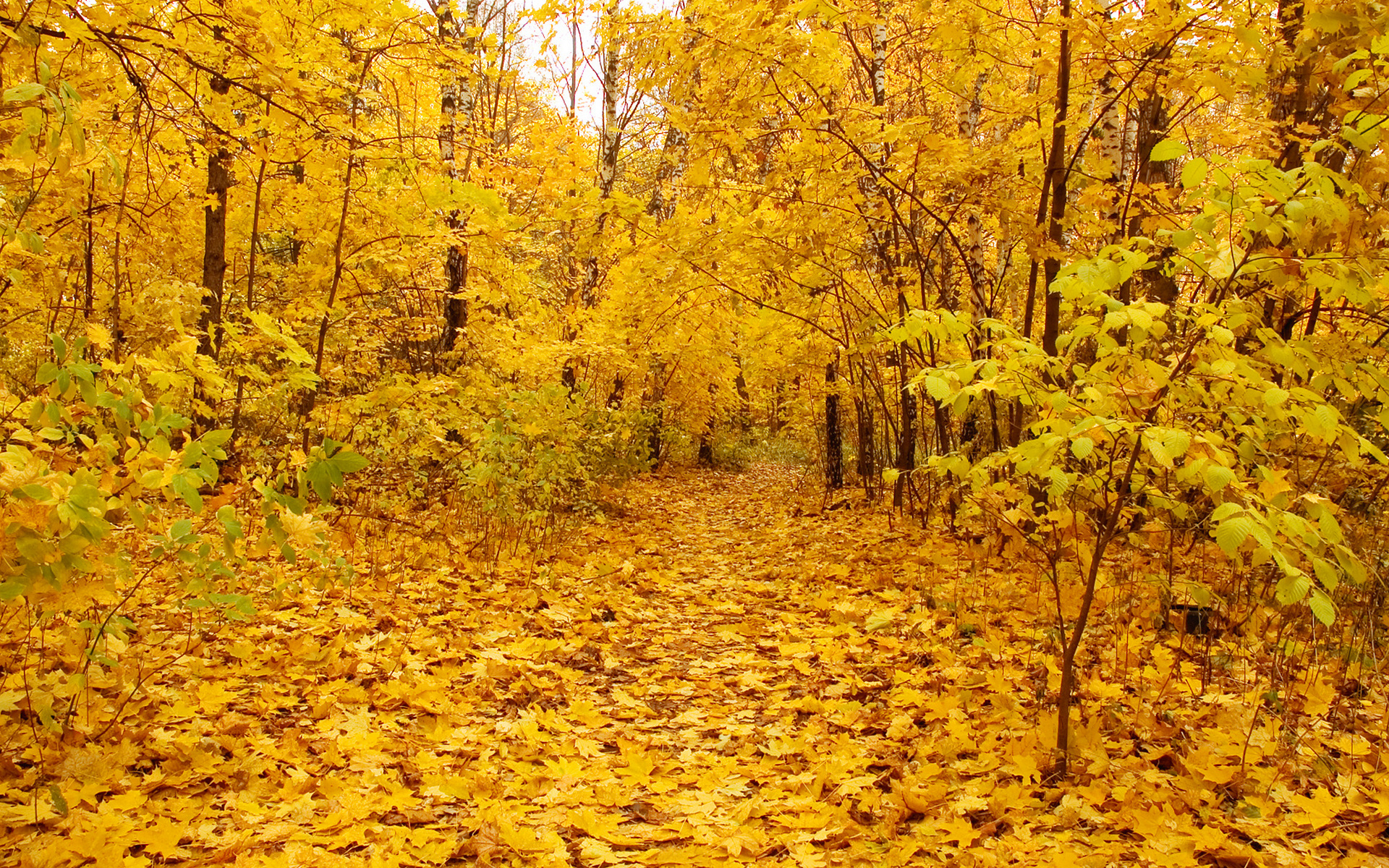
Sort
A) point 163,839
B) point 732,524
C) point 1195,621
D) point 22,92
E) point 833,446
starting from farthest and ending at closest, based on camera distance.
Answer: point 833,446 < point 732,524 < point 1195,621 < point 163,839 < point 22,92

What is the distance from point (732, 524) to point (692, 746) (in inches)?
260

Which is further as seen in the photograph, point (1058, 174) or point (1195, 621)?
point (1058, 174)

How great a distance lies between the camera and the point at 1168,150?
7.33 ft

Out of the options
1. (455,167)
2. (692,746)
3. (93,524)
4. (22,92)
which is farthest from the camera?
(455,167)

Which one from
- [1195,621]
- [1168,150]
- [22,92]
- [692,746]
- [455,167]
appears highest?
[455,167]

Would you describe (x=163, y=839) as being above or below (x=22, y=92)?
below

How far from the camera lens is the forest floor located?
2613 mm

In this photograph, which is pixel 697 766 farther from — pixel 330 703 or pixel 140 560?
pixel 140 560

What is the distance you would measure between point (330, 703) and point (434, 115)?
751cm

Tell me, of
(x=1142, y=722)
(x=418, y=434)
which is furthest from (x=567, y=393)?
(x=1142, y=722)

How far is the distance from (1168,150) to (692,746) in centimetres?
289

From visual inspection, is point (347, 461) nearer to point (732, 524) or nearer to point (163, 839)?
point (163, 839)

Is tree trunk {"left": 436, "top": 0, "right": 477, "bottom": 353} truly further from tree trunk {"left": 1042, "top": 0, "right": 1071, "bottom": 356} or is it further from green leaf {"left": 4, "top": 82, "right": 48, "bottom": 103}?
green leaf {"left": 4, "top": 82, "right": 48, "bottom": 103}

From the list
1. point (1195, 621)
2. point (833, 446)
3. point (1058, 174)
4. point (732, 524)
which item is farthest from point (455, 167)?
point (1195, 621)
